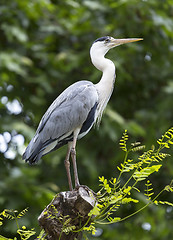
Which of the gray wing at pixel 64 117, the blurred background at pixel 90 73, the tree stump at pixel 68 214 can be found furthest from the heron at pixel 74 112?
the blurred background at pixel 90 73

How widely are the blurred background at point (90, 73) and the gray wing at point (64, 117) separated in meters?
2.16

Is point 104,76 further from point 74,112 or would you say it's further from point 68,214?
point 68,214

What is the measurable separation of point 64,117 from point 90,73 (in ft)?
10.9

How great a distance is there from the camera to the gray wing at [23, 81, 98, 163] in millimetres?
4172

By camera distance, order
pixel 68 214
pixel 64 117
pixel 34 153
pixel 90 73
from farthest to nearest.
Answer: pixel 90 73
pixel 64 117
pixel 34 153
pixel 68 214

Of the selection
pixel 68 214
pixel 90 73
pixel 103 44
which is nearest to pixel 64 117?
pixel 103 44

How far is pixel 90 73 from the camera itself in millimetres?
7539

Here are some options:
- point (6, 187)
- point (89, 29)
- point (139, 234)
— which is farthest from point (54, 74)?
point (139, 234)

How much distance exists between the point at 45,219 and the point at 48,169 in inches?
177

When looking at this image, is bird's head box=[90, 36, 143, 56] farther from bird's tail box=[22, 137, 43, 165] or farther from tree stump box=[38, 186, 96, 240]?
tree stump box=[38, 186, 96, 240]

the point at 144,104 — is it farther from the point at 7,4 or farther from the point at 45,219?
the point at 45,219

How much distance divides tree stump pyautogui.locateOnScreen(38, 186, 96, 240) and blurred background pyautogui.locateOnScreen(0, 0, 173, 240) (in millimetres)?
3252

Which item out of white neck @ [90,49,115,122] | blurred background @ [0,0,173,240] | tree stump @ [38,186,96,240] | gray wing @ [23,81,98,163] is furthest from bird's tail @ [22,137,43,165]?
blurred background @ [0,0,173,240]

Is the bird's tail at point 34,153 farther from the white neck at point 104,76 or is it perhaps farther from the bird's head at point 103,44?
the bird's head at point 103,44
